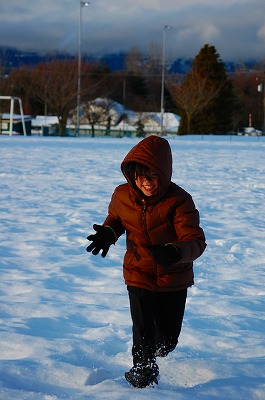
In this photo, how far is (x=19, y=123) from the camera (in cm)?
4825

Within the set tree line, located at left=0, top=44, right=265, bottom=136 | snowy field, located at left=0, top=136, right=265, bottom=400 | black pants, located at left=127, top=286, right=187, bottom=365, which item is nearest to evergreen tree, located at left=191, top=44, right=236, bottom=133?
tree line, located at left=0, top=44, right=265, bottom=136

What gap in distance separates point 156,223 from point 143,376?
67 cm

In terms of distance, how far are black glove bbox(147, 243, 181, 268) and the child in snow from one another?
0.04ft

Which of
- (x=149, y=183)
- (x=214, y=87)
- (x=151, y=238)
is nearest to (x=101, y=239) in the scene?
(x=151, y=238)

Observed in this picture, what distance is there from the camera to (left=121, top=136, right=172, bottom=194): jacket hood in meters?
3.01

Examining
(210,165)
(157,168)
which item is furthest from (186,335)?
(210,165)

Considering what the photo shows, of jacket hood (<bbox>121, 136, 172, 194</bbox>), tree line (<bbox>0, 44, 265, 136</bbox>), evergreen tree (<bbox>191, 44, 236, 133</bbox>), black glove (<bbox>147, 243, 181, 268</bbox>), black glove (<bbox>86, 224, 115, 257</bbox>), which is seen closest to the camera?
black glove (<bbox>147, 243, 181, 268</bbox>)

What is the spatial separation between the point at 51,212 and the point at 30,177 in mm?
5391

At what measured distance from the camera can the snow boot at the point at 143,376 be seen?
3.09 meters

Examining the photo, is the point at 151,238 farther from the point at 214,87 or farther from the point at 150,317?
the point at 214,87

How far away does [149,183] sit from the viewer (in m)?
3.07

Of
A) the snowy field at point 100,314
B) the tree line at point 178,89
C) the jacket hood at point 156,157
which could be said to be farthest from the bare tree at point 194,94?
the jacket hood at point 156,157

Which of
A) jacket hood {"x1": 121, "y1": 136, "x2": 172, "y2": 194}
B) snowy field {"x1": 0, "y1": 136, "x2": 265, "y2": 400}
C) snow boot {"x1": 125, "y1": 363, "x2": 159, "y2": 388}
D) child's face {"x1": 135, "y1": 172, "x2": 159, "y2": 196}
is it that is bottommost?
snowy field {"x1": 0, "y1": 136, "x2": 265, "y2": 400}

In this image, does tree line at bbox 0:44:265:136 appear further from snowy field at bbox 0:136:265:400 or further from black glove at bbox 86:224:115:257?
black glove at bbox 86:224:115:257
